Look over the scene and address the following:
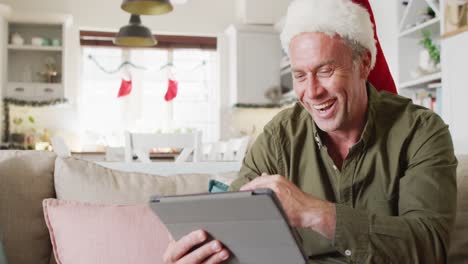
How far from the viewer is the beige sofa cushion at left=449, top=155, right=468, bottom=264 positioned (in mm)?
1547

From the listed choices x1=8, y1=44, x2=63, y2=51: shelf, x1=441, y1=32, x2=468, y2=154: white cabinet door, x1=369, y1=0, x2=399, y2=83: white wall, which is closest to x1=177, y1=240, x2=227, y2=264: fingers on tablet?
x1=441, y1=32, x2=468, y2=154: white cabinet door

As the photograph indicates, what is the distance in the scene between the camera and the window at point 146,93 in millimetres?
7148

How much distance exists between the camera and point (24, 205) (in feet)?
5.75

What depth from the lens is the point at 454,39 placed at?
3.35 metres

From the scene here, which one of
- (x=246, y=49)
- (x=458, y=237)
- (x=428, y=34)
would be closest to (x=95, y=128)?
(x=246, y=49)

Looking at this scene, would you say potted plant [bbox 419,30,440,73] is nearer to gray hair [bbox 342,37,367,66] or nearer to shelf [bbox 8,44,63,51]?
gray hair [bbox 342,37,367,66]

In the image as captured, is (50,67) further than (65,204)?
Yes

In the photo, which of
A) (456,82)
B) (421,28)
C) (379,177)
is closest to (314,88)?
(379,177)

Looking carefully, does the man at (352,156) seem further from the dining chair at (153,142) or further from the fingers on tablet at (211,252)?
the dining chair at (153,142)

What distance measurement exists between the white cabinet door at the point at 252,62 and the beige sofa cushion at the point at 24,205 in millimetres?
5449

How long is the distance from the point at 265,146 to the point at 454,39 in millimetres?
2291

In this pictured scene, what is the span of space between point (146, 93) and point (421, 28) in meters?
3.99

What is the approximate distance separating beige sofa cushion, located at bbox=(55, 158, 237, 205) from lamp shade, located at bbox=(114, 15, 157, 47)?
3598 mm

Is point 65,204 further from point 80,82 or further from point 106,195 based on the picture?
point 80,82
